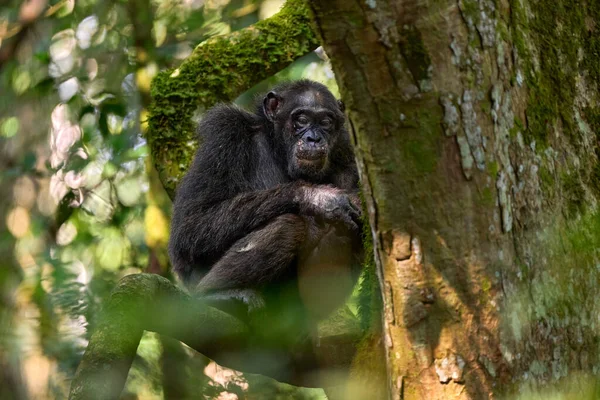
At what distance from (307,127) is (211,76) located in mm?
969

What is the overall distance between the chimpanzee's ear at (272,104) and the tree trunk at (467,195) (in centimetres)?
358

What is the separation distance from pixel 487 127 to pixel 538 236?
535 mm

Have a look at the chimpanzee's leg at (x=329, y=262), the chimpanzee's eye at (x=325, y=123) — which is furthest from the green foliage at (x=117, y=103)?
the chimpanzee's leg at (x=329, y=262)

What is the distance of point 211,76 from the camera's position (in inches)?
252

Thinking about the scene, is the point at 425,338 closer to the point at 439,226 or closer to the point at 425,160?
the point at 439,226

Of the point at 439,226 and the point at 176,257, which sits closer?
the point at 439,226

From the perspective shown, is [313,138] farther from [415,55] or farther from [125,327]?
[415,55]

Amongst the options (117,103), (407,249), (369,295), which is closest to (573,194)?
(407,249)

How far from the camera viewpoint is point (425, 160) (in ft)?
9.10

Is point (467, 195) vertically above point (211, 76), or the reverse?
point (467, 195)

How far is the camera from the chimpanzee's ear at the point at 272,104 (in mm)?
6570

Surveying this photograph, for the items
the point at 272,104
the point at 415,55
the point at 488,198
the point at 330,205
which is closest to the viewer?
the point at 415,55

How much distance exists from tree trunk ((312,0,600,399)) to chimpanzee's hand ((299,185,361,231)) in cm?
230

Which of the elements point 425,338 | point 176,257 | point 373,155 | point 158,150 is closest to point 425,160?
point 373,155
